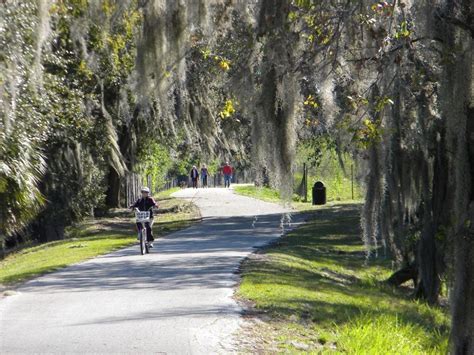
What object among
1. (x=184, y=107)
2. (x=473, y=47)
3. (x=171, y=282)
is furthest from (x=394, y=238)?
(x=184, y=107)

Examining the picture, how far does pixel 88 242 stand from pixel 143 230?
17.8 ft

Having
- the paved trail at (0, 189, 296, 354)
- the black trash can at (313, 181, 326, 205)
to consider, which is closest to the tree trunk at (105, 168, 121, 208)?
the black trash can at (313, 181, 326, 205)

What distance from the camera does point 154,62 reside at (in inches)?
391

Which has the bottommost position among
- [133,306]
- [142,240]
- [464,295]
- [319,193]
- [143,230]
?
[133,306]

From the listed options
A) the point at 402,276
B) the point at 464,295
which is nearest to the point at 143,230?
the point at 402,276

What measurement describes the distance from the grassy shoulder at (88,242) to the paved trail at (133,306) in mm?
727

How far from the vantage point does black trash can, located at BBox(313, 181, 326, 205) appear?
40.1 meters

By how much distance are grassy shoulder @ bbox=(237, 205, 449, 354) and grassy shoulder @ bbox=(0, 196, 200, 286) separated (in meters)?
3.83

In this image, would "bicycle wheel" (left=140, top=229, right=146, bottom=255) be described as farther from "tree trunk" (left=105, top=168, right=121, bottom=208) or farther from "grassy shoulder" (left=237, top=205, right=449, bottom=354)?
"tree trunk" (left=105, top=168, right=121, bottom=208)

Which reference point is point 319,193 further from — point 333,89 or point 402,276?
point 333,89

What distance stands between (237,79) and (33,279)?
7.48 m

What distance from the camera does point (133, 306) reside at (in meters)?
12.5

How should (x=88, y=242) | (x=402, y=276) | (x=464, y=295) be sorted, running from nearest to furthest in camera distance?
(x=464, y=295)
(x=402, y=276)
(x=88, y=242)

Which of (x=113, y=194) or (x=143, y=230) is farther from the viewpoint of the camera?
(x=113, y=194)
